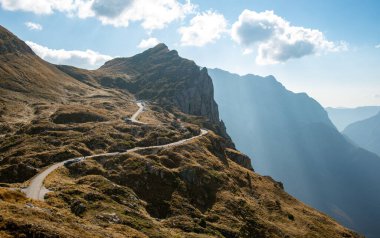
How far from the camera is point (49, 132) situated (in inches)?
4252

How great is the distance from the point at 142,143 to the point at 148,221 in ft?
183

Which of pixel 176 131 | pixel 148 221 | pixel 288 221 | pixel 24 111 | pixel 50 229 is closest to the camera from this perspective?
pixel 50 229

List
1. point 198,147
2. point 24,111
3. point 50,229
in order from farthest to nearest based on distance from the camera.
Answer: point 24,111, point 198,147, point 50,229

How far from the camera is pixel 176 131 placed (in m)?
126

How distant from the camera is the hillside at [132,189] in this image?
41275mm

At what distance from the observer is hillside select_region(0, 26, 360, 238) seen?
135 feet

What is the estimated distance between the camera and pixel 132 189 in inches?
2827

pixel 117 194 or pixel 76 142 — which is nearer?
pixel 117 194

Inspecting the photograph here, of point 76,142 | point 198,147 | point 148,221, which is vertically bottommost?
point 148,221

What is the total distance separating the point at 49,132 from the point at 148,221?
67689 mm

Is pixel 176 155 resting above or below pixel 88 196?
above

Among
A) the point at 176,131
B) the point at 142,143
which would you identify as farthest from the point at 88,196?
the point at 176,131

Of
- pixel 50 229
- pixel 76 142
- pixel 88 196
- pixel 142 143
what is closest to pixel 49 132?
pixel 76 142

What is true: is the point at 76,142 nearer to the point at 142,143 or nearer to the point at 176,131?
the point at 142,143
